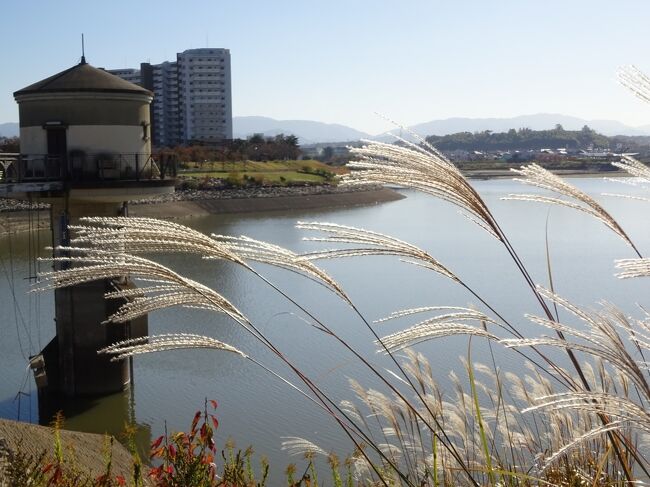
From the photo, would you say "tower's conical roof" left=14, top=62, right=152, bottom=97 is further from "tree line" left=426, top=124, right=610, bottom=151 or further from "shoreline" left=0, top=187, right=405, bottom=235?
"tree line" left=426, top=124, right=610, bottom=151

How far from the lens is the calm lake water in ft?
29.4

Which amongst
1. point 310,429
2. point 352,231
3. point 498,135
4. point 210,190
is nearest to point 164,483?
point 352,231

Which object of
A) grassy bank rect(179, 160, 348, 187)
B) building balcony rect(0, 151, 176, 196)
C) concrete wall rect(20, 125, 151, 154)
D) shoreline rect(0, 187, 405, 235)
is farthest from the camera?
grassy bank rect(179, 160, 348, 187)

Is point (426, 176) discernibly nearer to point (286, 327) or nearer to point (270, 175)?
point (286, 327)

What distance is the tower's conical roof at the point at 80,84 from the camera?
9578mm

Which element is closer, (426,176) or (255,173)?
(426,176)

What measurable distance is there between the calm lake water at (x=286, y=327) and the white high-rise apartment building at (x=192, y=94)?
176 feet

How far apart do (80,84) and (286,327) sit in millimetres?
4709

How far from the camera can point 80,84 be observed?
9641 millimetres

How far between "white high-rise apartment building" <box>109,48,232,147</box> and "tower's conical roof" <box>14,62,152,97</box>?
68327mm

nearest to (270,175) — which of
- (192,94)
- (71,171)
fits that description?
(192,94)

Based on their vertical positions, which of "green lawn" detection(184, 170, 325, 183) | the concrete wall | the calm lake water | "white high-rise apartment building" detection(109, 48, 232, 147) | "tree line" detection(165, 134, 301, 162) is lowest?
the calm lake water

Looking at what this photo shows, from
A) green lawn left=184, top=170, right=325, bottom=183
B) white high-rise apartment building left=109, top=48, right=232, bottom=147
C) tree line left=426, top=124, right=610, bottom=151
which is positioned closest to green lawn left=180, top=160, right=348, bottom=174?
green lawn left=184, top=170, right=325, bottom=183

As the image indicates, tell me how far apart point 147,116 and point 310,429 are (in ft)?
14.1
